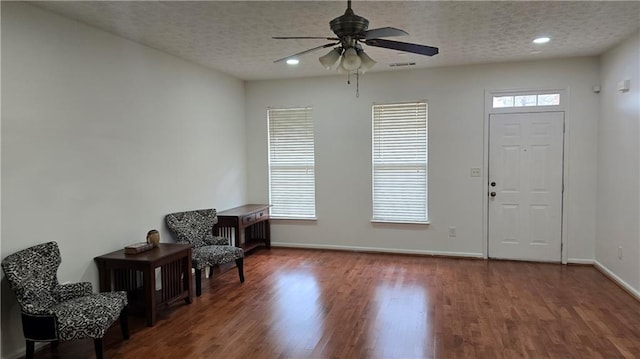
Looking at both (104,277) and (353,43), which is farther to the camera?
(104,277)

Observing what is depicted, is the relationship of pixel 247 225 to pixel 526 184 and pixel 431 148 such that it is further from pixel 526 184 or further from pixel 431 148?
pixel 526 184

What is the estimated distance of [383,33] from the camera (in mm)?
2562

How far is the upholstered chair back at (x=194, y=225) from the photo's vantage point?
4.53m

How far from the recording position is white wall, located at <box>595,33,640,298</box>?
4026mm

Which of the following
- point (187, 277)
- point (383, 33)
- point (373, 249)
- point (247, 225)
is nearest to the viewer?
point (383, 33)

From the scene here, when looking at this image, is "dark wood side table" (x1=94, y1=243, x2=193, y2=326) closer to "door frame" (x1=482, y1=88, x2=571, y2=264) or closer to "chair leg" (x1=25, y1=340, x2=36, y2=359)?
"chair leg" (x1=25, y1=340, x2=36, y2=359)

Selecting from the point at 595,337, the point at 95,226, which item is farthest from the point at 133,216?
the point at 595,337

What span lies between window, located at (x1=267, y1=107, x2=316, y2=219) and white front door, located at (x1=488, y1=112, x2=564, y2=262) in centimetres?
252

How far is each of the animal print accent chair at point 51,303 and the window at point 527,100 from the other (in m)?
4.80

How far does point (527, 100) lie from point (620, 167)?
135 centimetres

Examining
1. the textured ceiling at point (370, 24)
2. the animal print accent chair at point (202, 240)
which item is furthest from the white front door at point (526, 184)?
the animal print accent chair at point (202, 240)

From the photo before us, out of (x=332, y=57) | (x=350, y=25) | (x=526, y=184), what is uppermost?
(x=350, y=25)

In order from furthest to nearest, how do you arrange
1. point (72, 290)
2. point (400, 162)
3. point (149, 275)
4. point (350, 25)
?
point (400, 162), point (149, 275), point (72, 290), point (350, 25)

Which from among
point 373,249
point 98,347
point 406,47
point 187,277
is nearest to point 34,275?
point 98,347
